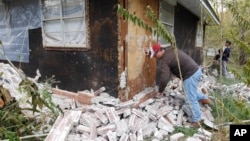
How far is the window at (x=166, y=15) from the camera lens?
5.96 metres

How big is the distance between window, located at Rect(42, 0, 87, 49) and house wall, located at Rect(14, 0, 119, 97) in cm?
18

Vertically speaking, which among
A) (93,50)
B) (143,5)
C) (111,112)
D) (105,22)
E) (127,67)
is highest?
(143,5)

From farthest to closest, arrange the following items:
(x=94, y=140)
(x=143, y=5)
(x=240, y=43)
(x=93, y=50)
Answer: (x=143, y=5) < (x=93, y=50) < (x=94, y=140) < (x=240, y=43)

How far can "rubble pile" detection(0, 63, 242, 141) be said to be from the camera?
3672 millimetres

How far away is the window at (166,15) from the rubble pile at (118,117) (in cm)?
187

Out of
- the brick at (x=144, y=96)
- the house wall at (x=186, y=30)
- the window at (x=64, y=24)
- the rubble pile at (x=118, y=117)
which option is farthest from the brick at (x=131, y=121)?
the house wall at (x=186, y=30)

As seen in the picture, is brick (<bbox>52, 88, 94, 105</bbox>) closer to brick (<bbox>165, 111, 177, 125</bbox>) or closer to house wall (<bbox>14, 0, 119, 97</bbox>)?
house wall (<bbox>14, 0, 119, 97</bbox>)

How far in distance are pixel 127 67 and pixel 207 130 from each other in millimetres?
1921

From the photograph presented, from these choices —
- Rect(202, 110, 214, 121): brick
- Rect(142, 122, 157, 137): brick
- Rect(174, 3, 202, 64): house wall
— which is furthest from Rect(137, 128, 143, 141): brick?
Rect(174, 3, 202, 64): house wall

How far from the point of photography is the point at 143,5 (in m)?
5.06

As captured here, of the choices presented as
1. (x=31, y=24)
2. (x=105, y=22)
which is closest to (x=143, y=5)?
(x=105, y=22)

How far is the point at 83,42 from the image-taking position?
4859 millimetres

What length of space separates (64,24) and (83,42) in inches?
25.9

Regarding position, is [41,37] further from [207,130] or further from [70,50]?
[207,130]
